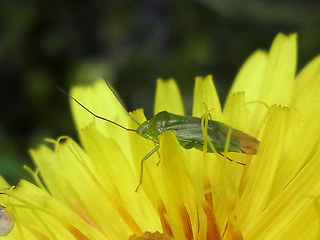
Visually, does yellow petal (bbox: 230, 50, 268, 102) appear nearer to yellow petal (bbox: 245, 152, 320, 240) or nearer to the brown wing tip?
the brown wing tip

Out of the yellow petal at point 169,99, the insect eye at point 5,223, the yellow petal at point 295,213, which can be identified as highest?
the yellow petal at point 169,99

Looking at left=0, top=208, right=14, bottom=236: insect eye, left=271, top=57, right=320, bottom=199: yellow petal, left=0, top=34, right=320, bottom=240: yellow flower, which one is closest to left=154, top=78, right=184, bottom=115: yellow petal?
left=0, top=34, right=320, bottom=240: yellow flower

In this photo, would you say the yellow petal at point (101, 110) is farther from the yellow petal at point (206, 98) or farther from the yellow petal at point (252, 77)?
the yellow petal at point (252, 77)

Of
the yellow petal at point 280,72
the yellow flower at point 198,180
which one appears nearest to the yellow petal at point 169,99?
the yellow flower at point 198,180

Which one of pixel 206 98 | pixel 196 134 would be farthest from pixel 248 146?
pixel 206 98

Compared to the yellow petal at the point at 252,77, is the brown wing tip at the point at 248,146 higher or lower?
lower

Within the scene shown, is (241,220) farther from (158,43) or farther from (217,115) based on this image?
(158,43)

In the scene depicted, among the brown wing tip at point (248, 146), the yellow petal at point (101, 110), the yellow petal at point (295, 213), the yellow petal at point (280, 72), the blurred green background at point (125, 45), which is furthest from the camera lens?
the blurred green background at point (125, 45)
